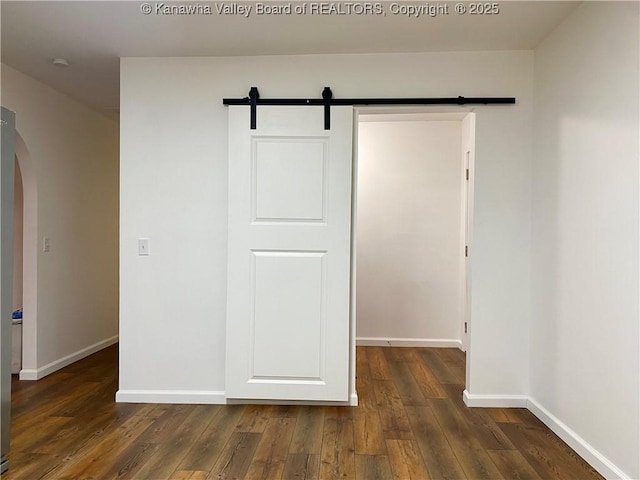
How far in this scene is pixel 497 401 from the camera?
2.84 metres

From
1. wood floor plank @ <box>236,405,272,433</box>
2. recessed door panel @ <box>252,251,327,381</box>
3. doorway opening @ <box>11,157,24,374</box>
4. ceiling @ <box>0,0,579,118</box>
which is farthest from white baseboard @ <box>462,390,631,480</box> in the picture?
doorway opening @ <box>11,157,24,374</box>

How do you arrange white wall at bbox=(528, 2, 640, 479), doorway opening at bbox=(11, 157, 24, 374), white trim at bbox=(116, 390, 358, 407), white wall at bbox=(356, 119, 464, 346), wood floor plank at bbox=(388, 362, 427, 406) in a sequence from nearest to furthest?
white wall at bbox=(528, 2, 640, 479), white trim at bbox=(116, 390, 358, 407), wood floor plank at bbox=(388, 362, 427, 406), doorway opening at bbox=(11, 157, 24, 374), white wall at bbox=(356, 119, 464, 346)

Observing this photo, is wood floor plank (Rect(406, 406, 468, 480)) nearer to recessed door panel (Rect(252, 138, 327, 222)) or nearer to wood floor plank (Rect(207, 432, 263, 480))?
wood floor plank (Rect(207, 432, 263, 480))

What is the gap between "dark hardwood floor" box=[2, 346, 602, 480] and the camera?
6.85 feet

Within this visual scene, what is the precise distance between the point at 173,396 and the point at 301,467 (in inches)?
A: 47.5

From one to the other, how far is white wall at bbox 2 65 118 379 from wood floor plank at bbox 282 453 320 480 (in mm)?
2401

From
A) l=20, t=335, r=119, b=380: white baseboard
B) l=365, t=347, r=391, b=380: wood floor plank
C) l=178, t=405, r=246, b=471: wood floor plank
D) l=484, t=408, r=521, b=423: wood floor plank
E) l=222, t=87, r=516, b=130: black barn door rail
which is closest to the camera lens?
l=178, t=405, r=246, b=471: wood floor plank

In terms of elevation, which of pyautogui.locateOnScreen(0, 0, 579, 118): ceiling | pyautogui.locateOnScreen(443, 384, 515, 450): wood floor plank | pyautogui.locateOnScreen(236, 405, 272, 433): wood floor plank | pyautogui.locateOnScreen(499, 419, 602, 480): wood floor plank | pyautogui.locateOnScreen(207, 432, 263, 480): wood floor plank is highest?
pyautogui.locateOnScreen(0, 0, 579, 118): ceiling

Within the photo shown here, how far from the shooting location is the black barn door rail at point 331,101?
2.79 metres

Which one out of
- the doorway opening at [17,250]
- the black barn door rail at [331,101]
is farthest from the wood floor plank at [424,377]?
the doorway opening at [17,250]

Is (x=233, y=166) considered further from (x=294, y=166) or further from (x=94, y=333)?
(x=94, y=333)

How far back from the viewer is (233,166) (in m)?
2.83

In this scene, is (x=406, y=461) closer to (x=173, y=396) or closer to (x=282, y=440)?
(x=282, y=440)

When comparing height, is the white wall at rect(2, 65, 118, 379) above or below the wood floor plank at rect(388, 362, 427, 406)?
above
